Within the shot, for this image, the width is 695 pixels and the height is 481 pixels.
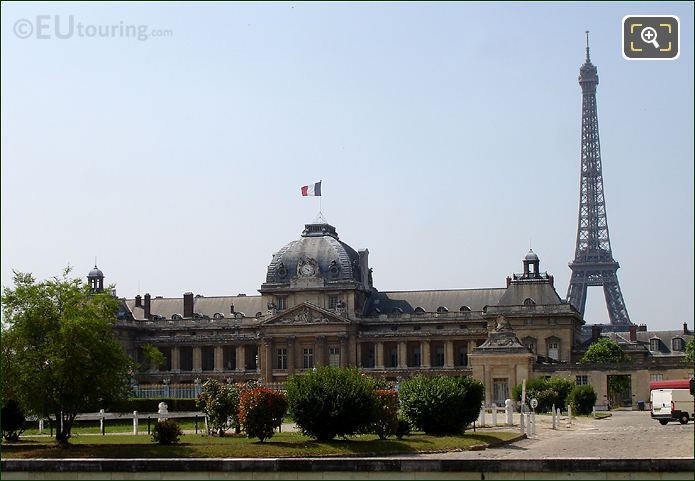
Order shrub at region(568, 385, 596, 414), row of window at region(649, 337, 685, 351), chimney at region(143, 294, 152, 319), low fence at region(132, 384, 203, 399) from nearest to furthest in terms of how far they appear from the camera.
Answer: shrub at region(568, 385, 596, 414)
low fence at region(132, 384, 203, 399)
row of window at region(649, 337, 685, 351)
chimney at region(143, 294, 152, 319)

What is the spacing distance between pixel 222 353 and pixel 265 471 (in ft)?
304

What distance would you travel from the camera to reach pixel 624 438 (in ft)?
177

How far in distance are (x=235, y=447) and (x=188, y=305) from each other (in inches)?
3587

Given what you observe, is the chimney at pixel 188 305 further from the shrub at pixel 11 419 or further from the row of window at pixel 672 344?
the shrub at pixel 11 419

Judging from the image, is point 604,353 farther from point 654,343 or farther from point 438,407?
point 438,407

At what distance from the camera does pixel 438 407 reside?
51.7 metres

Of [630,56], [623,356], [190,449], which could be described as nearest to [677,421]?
[190,449]

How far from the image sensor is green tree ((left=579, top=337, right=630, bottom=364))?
111m

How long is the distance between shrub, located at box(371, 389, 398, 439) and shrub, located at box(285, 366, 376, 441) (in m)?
0.75

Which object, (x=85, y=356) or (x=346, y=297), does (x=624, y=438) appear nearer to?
(x=85, y=356)

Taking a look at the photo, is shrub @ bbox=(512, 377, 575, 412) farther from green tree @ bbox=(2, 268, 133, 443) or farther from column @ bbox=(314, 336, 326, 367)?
column @ bbox=(314, 336, 326, 367)

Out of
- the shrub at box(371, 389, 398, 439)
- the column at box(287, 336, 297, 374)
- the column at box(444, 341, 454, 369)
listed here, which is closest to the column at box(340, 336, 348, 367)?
the column at box(287, 336, 297, 374)

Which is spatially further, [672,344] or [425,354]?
[425,354]

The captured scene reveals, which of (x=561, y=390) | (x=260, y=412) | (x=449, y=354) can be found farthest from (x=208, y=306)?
(x=260, y=412)
